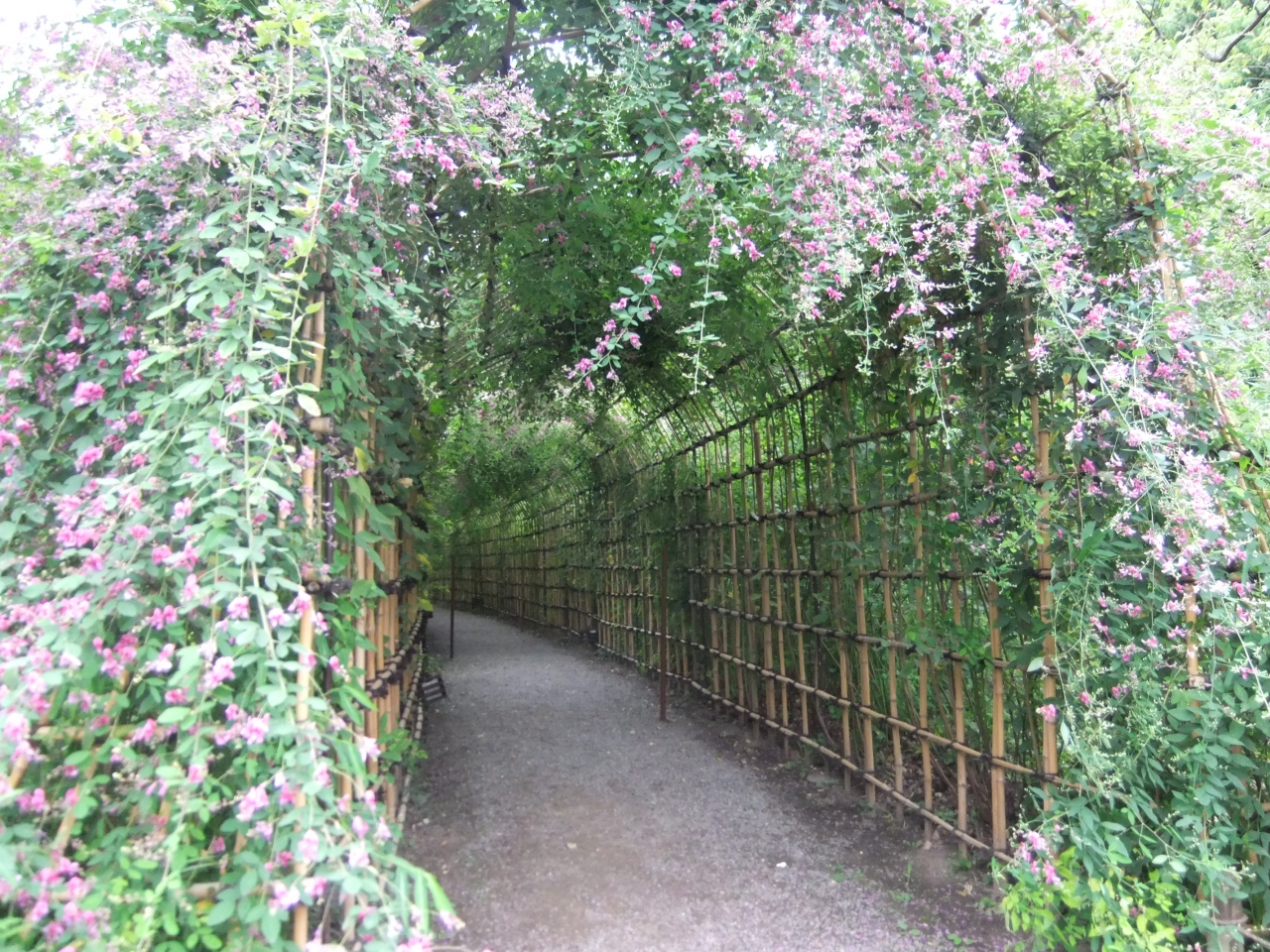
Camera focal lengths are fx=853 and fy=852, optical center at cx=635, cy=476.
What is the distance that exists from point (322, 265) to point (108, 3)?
38.4 inches

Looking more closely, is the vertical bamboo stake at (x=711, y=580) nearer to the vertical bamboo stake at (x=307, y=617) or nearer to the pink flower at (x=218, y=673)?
the vertical bamboo stake at (x=307, y=617)

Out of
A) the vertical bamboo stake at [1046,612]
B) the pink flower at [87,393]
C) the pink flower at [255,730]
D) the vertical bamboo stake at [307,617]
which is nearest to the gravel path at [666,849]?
the vertical bamboo stake at [1046,612]

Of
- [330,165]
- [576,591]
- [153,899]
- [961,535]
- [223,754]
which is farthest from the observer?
[576,591]

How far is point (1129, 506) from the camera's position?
212cm

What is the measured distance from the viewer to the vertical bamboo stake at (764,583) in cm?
455

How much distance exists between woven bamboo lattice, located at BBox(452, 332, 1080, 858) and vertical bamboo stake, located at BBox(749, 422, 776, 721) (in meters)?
0.01

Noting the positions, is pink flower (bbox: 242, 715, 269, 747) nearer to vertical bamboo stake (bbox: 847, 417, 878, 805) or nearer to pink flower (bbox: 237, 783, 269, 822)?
pink flower (bbox: 237, 783, 269, 822)

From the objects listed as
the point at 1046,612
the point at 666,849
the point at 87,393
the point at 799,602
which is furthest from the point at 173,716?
the point at 799,602

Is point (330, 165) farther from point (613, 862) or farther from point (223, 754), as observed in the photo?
point (613, 862)

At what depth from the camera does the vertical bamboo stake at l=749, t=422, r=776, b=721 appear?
14.9ft

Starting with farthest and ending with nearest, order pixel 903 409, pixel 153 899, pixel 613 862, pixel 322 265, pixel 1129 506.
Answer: pixel 903 409, pixel 613 862, pixel 1129 506, pixel 322 265, pixel 153 899

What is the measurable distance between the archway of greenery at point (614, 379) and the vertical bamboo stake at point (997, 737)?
3cm

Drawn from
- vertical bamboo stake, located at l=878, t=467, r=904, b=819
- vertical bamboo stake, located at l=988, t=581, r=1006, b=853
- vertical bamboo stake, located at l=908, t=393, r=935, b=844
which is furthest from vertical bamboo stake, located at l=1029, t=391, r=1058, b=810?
vertical bamboo stake, located at l=878, t=467, r=904, b=819

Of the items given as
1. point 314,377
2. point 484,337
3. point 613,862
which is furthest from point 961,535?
point 484,337
